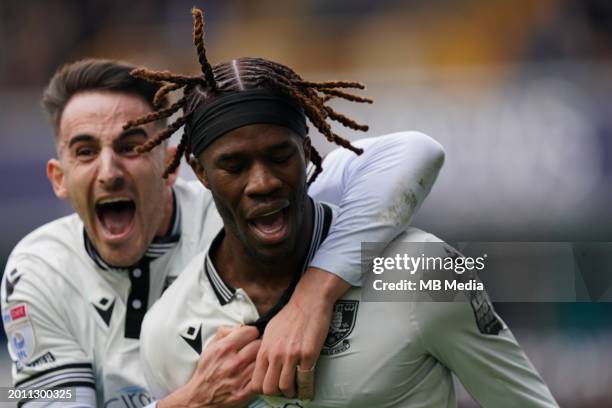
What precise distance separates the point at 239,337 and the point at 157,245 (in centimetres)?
91

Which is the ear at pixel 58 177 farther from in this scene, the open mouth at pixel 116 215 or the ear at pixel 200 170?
the ear at pixel 200 170

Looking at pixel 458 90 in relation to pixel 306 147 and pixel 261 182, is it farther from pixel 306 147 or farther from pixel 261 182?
pixel 261 182

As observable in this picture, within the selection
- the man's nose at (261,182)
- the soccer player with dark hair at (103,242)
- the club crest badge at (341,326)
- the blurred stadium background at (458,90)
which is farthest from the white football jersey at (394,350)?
the blurred stadium background at (458,90)

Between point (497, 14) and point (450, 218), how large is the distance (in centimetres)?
193

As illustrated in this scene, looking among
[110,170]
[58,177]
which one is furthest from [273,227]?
[58,177]

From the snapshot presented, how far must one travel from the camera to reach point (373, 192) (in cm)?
247

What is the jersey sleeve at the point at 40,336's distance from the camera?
293cm

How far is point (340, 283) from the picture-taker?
2328 mm

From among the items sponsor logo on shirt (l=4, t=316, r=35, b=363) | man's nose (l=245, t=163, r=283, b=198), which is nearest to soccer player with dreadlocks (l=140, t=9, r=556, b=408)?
man's nose (l=245, t=163, r=283, b=198)

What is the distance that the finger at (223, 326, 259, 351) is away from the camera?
229 centimetres

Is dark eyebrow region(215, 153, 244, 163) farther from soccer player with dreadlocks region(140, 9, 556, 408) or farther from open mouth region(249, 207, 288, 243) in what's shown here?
open mouth region(249, 207, 288, 243)

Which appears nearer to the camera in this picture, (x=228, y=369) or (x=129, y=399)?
(x=228, y=369)

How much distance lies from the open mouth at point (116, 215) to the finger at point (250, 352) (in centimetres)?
85

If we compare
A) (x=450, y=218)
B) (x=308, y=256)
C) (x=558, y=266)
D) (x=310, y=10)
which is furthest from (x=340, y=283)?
(x=310, y=10)
